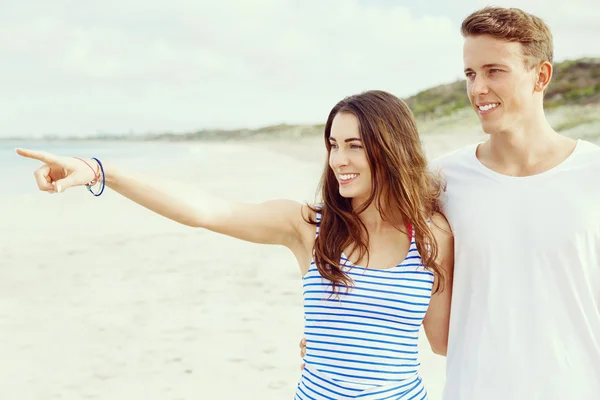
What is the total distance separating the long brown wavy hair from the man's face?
0.96 ft

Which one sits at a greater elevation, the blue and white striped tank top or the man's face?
the man's face

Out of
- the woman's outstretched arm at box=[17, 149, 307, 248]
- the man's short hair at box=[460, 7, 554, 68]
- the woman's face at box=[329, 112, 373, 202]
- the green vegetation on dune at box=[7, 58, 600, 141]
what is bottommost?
the woman's outstretched arm at box=[17, 149, 307, 248]

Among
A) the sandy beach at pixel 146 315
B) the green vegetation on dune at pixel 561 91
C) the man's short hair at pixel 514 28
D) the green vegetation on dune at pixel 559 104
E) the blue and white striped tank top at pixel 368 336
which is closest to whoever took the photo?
the blue and white striped tank top at pixel 368 336

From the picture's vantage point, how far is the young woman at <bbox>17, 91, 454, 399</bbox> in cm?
260

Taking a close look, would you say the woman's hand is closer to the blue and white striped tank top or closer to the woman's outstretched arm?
the woman's outstretched arm

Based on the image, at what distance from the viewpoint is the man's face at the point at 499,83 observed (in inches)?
111

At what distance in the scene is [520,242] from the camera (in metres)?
2.69

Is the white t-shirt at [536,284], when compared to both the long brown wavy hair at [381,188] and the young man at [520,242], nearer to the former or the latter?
the young man at [520,242]

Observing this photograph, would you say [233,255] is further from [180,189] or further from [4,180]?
[4,180]

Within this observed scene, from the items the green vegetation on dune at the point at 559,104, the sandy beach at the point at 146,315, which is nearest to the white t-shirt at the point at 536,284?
the sandy beach at the point at 146,315

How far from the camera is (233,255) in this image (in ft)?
30.4

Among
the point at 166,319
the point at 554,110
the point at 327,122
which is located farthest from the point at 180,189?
the point at 554,110

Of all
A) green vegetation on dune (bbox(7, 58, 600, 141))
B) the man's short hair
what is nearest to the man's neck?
the man's short hair

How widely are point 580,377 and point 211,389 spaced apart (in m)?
3.14
